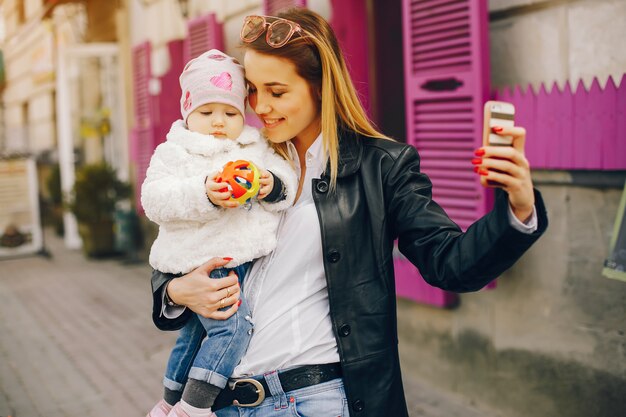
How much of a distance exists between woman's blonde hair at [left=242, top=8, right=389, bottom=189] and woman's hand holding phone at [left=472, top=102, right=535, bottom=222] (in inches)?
21.4

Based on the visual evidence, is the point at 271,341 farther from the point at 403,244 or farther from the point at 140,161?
the point at 140,161

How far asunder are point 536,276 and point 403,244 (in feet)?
7.58

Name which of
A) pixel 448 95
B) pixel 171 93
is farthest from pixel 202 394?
pixel 171 93

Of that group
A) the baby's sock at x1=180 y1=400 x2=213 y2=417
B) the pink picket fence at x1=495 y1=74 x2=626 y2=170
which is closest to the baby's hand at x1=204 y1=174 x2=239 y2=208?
the baby's sock at x1=180 y1=400 x2=213 y2=417

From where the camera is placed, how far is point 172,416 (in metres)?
1.96

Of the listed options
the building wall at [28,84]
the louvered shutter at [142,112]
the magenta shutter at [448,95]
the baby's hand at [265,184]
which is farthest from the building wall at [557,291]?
the building wall at [28,84]

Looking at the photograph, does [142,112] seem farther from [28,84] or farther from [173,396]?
[28,84]

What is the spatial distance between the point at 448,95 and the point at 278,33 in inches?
95.8

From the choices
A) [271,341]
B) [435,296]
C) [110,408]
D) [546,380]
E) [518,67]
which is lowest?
[110,408]

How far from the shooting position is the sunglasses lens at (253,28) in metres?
1.88

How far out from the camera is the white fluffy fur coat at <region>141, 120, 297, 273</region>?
6.18 feet

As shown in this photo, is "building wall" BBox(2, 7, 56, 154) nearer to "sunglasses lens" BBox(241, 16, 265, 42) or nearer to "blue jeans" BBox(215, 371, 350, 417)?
"sunglasses lens" BBox(241, 16, 265, 42)

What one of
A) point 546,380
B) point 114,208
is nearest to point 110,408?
point 546,380

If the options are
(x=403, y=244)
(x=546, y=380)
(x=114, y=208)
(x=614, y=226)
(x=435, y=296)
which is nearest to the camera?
(x=403, y=244)
